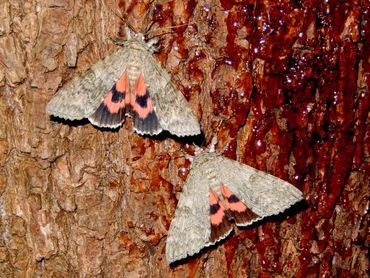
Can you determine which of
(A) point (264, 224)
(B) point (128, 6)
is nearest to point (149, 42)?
(B) point (128, 6)

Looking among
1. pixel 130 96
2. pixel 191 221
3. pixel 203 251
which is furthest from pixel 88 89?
pixel 203 251

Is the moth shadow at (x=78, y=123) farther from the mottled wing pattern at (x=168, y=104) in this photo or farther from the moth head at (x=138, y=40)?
the moth head at (x=138, y=40)

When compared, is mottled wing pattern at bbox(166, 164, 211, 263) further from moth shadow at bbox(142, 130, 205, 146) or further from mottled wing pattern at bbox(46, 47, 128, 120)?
mottled wing pattern at bbox(46, 47, 128, 120)

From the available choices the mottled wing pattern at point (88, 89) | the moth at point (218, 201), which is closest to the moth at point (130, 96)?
the mottled wing pattern at point (88, 89)

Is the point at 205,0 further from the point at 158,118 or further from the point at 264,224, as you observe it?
the point at 264,224

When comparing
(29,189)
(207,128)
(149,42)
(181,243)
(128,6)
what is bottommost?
(181,243)

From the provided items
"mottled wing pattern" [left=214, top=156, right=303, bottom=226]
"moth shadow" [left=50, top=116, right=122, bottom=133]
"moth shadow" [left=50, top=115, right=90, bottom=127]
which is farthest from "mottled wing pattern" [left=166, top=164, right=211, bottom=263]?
"moth shadow" [left=50, top=115, right=90, bottom=127]

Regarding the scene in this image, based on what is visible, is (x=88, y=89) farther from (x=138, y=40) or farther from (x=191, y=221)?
(x=191, y=221)
